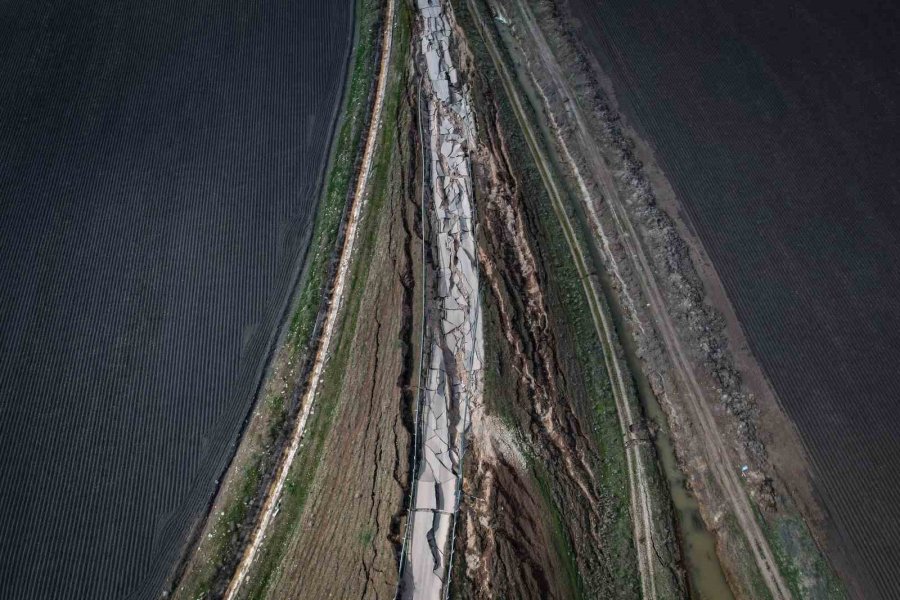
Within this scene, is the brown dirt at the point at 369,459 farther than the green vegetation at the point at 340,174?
No

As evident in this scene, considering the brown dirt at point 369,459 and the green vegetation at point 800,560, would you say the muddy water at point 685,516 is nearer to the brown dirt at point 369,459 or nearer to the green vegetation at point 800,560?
the green vegetation at point 800,560

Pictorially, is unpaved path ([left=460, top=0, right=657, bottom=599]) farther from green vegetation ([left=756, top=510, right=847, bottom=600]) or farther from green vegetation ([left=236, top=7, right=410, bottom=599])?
green vegetation ([left=236, top=7, right=410, bottom=599])

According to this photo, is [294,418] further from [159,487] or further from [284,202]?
[284,202]

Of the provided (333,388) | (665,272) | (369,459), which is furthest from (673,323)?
(333,388)

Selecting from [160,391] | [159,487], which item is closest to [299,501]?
[159,487]

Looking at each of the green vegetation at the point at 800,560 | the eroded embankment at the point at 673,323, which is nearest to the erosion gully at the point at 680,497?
the eroded embankment at the point at 673,323

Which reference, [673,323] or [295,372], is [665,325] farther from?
[295,372]

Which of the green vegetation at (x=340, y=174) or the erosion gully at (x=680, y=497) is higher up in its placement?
the green vegetation at (x=340, y=174)
